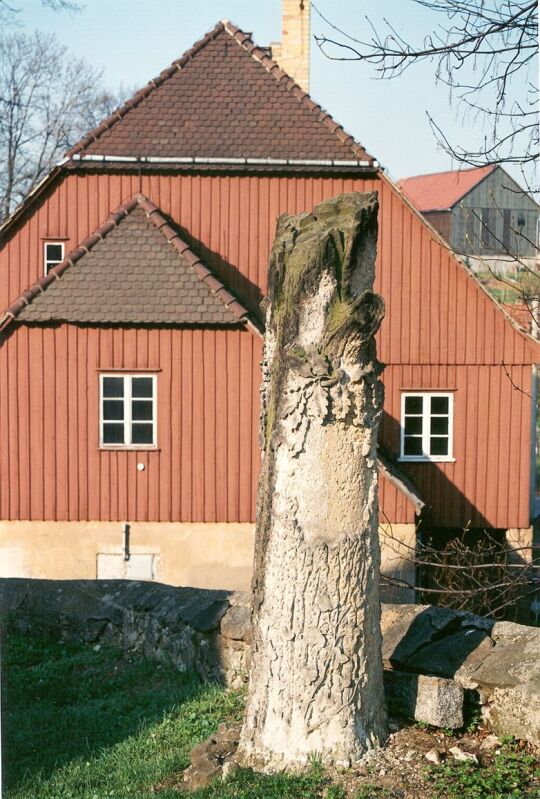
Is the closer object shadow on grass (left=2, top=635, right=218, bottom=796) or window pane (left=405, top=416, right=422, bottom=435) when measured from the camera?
shadow on grass (left=2, top=635, right=218, bottom=796)

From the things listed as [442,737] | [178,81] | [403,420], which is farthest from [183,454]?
[442,737]

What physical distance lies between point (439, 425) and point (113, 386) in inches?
255

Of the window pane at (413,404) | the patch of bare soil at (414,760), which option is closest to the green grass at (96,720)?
the patch of bare soil at (414,760)

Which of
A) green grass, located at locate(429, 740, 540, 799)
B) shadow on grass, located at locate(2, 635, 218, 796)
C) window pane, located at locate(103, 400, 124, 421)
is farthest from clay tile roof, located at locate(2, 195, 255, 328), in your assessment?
green grass, located at locate(429, 740, 540, 799)

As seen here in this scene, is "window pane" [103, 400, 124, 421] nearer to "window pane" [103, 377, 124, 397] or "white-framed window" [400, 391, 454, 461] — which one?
"window pane" [103, 377, 124, 397]

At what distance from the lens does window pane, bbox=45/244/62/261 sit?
21.1m

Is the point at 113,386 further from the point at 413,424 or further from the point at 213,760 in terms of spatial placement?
the point at 213,760

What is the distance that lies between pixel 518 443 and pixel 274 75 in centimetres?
881

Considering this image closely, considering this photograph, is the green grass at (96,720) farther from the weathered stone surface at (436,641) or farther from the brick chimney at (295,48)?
the brick chimney at (295,48)

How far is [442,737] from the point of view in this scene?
22.0 feet

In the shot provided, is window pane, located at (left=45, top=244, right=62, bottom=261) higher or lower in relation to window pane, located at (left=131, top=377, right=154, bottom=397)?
higher

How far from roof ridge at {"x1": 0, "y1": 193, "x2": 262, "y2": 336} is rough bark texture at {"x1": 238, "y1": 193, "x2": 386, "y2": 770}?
Result: 1192 cm

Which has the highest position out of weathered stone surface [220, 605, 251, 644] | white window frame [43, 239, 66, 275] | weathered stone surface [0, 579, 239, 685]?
white window frame [43, 239, 66, 275]

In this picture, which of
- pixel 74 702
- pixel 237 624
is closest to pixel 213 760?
pixel 237 624
